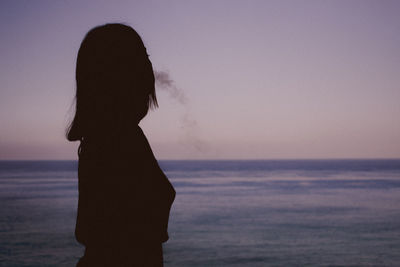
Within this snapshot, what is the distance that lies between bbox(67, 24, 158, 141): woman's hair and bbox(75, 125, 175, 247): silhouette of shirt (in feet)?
0.18

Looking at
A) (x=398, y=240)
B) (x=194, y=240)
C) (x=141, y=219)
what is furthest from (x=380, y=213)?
(x=141, y=219)

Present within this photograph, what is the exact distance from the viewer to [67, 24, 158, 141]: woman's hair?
1216mm

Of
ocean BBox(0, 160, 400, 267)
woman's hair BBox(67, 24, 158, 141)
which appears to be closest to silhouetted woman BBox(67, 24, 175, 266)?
woman's hair BBox(67, 24, 158, 141)

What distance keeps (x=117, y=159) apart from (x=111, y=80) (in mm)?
240

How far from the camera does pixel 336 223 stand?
76.4ft

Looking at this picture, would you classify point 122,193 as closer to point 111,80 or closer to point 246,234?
point 111,80

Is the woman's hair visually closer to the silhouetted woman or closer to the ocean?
the silhouetted woman

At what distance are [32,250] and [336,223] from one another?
16.0 metres

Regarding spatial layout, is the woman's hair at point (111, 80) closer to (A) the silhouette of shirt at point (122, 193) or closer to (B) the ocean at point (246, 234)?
(A) the silhouette of shirt at point (122, 193)

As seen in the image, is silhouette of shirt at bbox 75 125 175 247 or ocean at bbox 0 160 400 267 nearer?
silhouette of shirt at bbox 75 125 175 247

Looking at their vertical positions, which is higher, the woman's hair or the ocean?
the woman's hair

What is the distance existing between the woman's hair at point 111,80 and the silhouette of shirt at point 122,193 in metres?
0.05

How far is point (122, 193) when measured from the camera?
1137 mm

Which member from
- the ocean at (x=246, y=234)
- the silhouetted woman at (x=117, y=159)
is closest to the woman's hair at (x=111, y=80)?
the silhouetted woman at (x=117, y=159)
